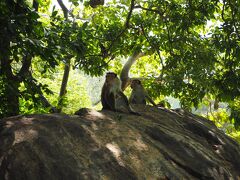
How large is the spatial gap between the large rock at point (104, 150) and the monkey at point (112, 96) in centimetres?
84

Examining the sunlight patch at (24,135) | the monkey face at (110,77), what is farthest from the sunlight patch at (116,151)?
the monkey face at (110,77)

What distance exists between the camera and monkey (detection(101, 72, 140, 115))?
8426mm

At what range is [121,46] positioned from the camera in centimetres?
1305

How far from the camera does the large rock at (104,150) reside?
4.56 meters

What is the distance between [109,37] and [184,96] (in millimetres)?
3535

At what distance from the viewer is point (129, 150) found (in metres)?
5.56

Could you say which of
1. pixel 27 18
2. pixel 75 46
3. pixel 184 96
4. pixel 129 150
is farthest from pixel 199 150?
pixel 184 96

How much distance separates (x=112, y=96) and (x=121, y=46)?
4.77 metres

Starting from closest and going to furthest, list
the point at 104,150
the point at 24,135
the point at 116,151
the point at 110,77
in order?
the point at 24,135, the point at 104,150, the point at 116,151, the point at 110,77

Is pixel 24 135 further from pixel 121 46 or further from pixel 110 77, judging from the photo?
pixel 121 46

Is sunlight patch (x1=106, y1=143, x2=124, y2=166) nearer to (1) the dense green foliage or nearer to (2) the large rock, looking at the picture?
(2) the large rock

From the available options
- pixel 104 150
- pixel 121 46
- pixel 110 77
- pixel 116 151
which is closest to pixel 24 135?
pixel 104 150

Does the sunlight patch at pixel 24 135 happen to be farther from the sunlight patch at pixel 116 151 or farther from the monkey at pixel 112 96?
the monkey at pixel 112 96

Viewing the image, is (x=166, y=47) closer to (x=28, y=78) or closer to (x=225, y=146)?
(x=225, y=146)
